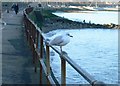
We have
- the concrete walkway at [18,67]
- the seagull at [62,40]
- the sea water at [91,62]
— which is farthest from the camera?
the sea water at [91,62]

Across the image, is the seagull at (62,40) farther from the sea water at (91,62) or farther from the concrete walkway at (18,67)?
the concrete walkway at (18,67)

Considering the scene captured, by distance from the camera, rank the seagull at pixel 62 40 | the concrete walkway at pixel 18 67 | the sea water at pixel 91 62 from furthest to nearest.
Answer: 1. the sea water at pixel 91 62
2. the concrete walkway at pixel 18 67
3. the seagull at pixel 62 40

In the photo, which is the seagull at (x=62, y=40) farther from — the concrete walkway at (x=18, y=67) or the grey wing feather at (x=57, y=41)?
the concrete walkway at (x=18, y=67)

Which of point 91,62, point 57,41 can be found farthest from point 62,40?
point 91,62

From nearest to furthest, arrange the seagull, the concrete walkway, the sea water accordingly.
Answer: the seagull → the concrete walkway → the sea water

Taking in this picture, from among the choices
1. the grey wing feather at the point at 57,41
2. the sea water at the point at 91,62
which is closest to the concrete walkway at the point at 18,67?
the sea water at the point at 91,62

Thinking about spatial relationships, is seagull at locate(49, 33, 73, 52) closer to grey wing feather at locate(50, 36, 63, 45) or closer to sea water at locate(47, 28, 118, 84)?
grey wing feather at locate(50, 36, 63, 45)

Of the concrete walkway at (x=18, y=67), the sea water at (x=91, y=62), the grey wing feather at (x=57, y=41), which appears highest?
the grey wing feather at (x=57, y=41)

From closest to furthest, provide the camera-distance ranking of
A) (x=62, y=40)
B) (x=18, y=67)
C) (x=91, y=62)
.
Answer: (x=62, y=40) → (x=18, y=67) → (x=91, y=62)

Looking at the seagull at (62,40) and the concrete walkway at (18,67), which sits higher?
the seagull at (62,40)

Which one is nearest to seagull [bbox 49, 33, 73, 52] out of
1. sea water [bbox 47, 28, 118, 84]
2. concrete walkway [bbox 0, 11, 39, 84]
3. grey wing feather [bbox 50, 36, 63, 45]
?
grey wing feather [bbox 50, 36, 63, 45]

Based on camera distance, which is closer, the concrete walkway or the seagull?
the seagull

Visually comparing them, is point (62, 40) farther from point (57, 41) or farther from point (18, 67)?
point (18, 67)

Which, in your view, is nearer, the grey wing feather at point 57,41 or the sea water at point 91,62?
the grey wing feather at point 57,41
